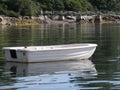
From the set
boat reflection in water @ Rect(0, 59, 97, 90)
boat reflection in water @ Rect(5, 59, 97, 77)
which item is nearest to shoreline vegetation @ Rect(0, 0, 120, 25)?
boat reflection in water @ Rect(5, 59, 97, 77)

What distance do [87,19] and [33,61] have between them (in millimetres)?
153967

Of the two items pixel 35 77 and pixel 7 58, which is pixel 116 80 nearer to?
pixel 35 77

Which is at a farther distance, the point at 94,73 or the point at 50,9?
the point at 50,9

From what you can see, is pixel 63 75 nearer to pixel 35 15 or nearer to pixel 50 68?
pixel 50 68

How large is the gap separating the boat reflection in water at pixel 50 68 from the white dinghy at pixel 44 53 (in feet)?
1.49

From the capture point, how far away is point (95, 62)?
34500mm

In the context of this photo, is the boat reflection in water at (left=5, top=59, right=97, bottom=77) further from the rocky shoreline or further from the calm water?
the rocky shoreline

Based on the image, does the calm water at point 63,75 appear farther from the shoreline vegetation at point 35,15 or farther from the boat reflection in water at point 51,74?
the shoreline vegetation at point 35,15

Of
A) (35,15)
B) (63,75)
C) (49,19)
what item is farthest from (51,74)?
(35,15)

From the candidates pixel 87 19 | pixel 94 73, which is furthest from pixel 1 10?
pixel 94 73

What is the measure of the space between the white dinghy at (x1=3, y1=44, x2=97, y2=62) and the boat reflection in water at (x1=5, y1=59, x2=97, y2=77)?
0.45 metres

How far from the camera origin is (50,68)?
30766 millimetres

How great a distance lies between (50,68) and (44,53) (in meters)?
2.61

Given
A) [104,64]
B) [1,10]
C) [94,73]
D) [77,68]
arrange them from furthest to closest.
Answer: [1,10] < [104,64] < [77,68] < [94,73]
